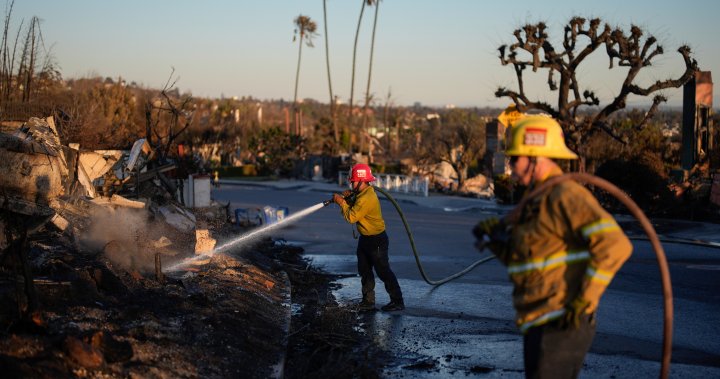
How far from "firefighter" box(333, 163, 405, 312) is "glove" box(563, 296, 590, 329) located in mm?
6169

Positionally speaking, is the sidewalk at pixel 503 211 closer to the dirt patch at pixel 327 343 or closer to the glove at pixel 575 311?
the dirt patch at pixel 327 343

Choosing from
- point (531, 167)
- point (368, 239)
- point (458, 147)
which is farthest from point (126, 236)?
point (458, 147)

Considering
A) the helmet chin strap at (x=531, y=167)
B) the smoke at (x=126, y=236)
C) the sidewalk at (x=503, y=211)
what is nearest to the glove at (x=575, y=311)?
the helmet chin strap at (x=531, y=167)

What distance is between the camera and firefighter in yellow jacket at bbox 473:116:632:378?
4.45 metres

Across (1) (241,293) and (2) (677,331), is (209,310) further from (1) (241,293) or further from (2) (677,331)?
(2) (677,331)

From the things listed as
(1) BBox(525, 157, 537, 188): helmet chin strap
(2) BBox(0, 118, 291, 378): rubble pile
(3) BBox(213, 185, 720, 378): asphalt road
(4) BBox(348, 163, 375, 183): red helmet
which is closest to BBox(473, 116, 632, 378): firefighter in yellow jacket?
(1) BBox(525, 157, 537, 188): helmet chin strap

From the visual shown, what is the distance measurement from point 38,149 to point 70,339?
7754 mm

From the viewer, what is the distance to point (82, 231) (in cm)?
1257

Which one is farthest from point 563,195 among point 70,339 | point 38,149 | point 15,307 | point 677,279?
point 38,149

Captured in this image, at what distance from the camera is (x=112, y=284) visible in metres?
8.45

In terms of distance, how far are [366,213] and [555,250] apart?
6.17m

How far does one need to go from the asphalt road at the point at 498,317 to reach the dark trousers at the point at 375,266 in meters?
0.36

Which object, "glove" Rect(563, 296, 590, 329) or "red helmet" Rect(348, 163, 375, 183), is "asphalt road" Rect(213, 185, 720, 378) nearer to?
"red helmet" Rect(348, 163, 375, 183)

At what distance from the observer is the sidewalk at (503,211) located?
60.3 feet
